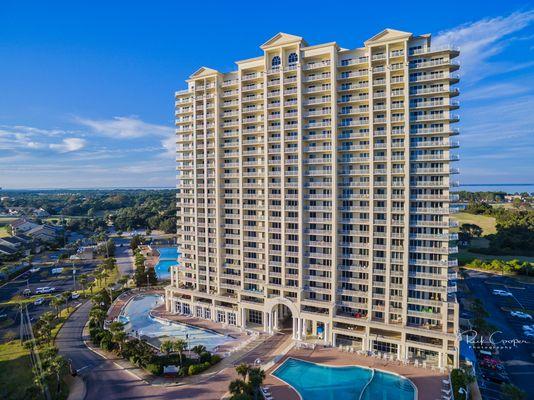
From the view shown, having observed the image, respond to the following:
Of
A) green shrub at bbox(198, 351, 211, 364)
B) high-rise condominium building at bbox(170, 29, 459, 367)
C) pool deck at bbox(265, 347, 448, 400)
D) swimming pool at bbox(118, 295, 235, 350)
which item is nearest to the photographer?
pool deck at bbox(265, 347, 448, 400)

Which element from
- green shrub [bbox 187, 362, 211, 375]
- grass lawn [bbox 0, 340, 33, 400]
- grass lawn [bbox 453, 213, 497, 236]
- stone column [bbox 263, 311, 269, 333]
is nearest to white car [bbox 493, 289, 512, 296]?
stone column [bbox 263, 311, 269, 333]

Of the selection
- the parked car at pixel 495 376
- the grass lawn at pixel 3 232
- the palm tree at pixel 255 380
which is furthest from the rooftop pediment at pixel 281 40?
the grass lawn at pixel 3 232

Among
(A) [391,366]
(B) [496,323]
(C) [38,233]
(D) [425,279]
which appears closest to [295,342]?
(A) [391,366]

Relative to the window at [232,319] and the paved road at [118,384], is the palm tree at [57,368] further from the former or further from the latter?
the window at [232,319]

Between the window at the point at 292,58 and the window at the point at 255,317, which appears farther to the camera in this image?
the window at the point at 255,317

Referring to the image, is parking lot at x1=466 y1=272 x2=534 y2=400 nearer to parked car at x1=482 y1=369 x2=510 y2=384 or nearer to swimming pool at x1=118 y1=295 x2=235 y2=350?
parked car at x1=482 y1=369 x2=510 y2=384
